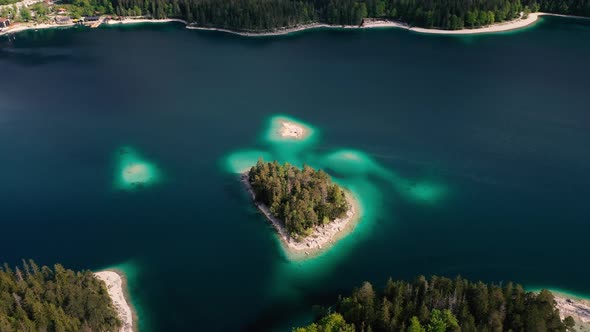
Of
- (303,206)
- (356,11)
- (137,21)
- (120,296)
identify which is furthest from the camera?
(137,21)

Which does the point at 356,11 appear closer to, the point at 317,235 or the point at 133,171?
the point at 133,171

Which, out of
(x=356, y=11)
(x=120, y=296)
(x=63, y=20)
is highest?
(x=356, y=11)

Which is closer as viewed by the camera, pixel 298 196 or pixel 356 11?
pixel 298 196

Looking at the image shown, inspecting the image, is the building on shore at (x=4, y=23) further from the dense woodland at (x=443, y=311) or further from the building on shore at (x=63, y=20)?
the dense woodland at (x=443, y=311)

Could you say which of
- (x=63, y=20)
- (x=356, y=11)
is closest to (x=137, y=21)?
(x=63, y=20)

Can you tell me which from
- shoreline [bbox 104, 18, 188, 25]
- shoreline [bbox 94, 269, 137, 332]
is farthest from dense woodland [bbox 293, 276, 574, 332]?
shoreline [bbox 104, 18, 188, 25]

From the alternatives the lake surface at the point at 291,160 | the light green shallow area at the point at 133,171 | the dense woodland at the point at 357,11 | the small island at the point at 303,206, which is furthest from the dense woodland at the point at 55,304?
the dense woodland at the point at 357,11
